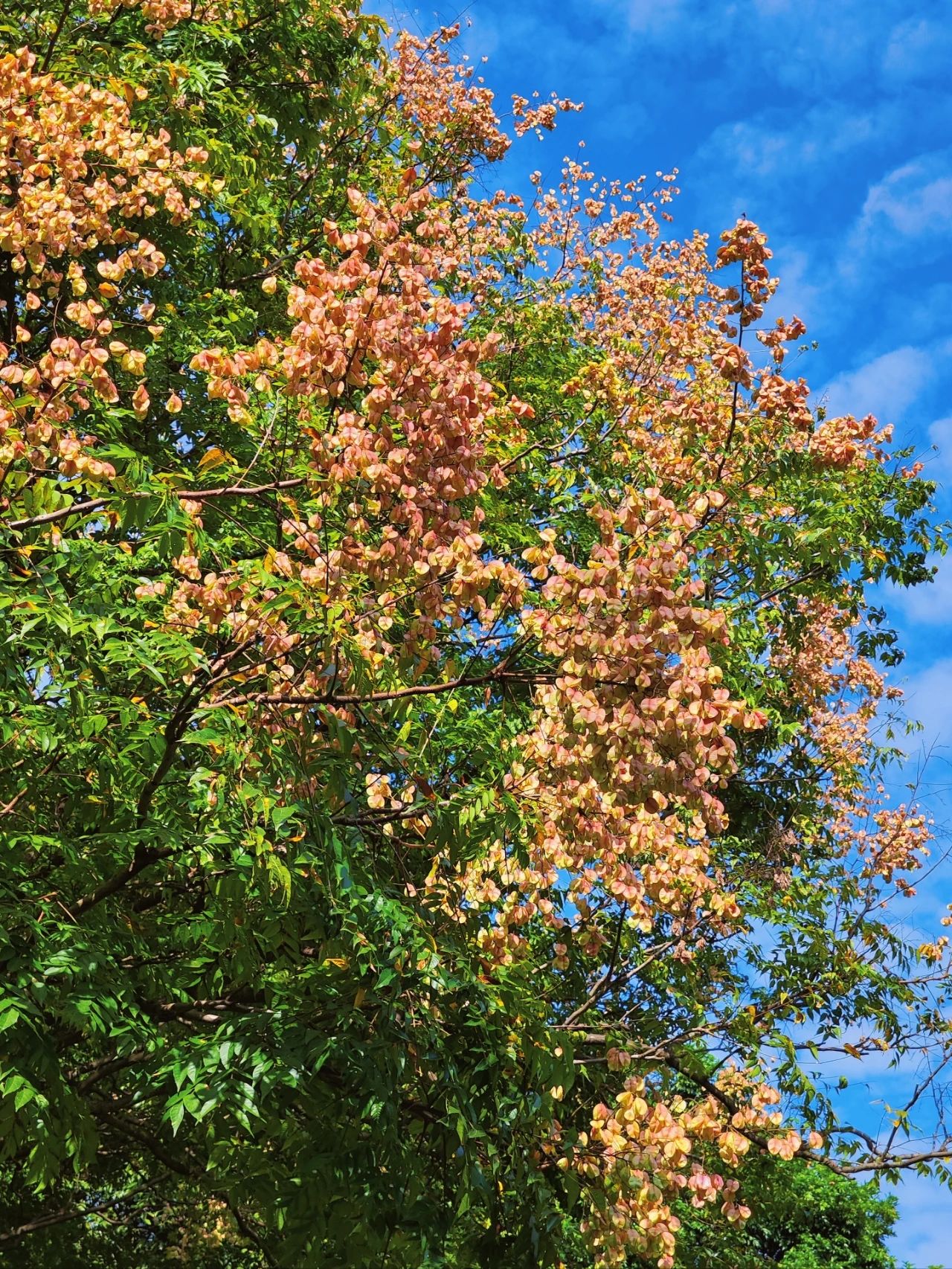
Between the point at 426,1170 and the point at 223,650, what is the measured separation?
107 inches

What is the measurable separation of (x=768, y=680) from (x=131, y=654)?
6817mm

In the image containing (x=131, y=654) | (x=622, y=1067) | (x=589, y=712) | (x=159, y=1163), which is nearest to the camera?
(x=589, y=712)

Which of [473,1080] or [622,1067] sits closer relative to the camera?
[473,1080]

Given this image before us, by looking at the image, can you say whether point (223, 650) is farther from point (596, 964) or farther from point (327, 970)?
point (596, 964)

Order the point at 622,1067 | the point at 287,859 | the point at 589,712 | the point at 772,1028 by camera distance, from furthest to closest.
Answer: the point at 772,1028 → the point at 622,1067 → the point at 287,859 → the point at 589,712

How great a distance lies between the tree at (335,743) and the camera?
4.12 m

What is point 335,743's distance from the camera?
4488 mm

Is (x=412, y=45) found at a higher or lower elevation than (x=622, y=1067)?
higher

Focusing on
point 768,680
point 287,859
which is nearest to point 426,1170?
point 287,859

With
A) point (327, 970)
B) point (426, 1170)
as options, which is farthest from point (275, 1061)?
point (426, 1170)

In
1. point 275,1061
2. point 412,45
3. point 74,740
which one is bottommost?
point 275,1061

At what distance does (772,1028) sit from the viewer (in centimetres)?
774

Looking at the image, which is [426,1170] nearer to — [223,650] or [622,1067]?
[622,1067]

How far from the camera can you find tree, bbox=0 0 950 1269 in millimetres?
4121
